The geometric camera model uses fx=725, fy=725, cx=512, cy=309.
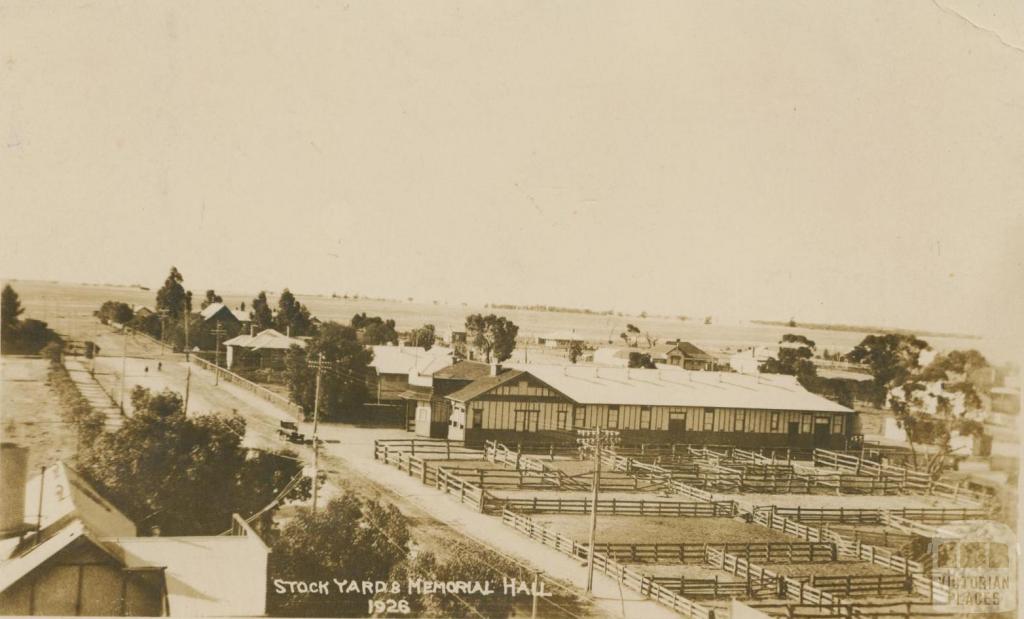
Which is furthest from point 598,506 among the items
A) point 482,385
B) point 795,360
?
point 795,360

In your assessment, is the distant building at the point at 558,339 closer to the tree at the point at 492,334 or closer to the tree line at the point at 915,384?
the tree at the point at 492,334

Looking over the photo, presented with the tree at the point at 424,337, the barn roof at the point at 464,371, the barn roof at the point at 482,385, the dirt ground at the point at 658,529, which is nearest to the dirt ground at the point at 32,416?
the tree at the point at 424,337

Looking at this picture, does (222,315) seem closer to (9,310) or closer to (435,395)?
(9,310)

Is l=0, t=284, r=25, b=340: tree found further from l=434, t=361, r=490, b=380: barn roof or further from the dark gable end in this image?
the dark gable end

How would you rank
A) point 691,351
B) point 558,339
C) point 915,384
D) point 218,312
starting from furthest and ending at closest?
point 691,351
point 558,339
point 915,384
point 218,312

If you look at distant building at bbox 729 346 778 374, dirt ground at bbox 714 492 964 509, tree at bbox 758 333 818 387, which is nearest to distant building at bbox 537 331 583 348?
distant building at bbox 729 346 778 374

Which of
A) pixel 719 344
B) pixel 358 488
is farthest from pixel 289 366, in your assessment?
pixel 719 344

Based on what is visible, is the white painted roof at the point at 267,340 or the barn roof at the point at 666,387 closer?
the white painted roof at the point at 267,340
